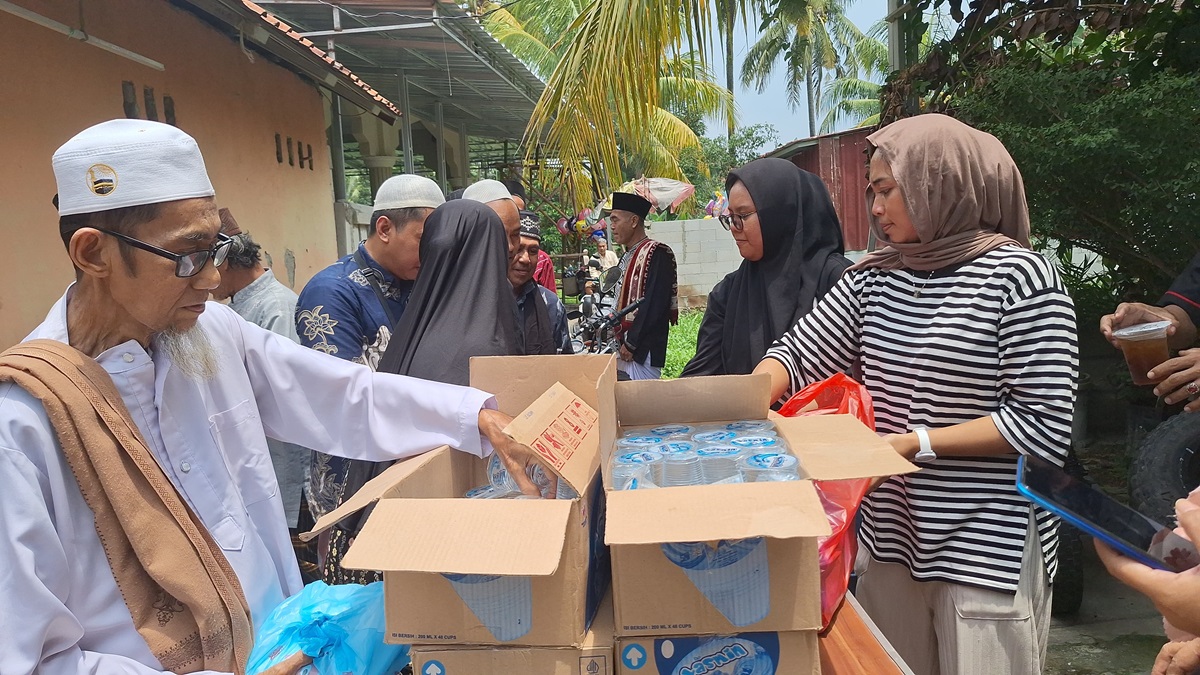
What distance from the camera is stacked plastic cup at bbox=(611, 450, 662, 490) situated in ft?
4.70

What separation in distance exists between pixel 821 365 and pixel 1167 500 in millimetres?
1932

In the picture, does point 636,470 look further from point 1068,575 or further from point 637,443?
point 1068,575

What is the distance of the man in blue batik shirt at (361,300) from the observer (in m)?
2.71

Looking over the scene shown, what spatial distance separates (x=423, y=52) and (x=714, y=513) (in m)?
8.93

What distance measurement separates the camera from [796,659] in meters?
1.29

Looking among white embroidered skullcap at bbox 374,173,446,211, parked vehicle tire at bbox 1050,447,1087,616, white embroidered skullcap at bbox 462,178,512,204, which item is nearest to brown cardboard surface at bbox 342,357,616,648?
white embroidered skullcap at bbox 374,173,446,211

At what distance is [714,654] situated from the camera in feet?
4.22

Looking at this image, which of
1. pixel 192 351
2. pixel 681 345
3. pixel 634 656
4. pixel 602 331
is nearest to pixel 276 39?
pixel 602 331

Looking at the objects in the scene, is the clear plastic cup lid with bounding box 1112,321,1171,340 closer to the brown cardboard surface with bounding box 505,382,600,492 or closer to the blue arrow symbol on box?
the brown cardboard surface with bounding box 505,382,600,492

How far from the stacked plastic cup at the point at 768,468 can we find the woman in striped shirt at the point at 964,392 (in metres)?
0.42

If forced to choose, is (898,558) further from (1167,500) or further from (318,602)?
(1167,500)

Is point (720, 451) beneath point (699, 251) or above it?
above

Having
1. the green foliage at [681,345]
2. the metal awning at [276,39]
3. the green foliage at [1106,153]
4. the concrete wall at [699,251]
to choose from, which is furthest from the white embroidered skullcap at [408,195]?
the concrete wall at [699,251]

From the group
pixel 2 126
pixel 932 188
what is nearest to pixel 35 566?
pixel 932 188
